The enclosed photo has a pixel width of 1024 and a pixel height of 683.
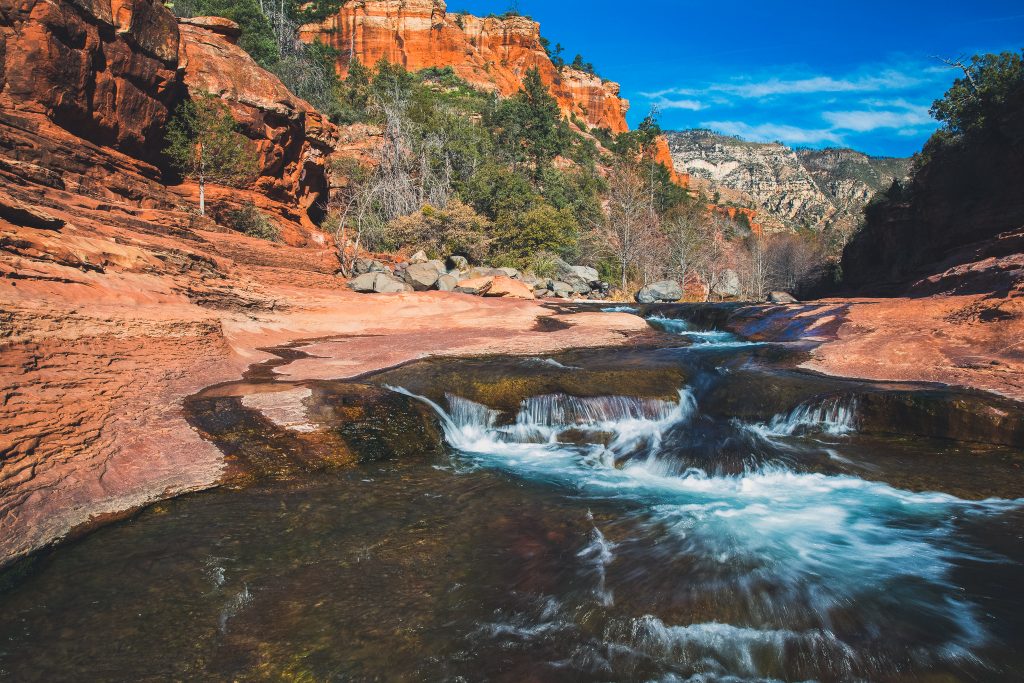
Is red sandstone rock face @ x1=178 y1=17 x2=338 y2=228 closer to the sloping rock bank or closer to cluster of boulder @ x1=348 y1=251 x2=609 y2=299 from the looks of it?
cluster of boulder @ x1=348 y1=251 x2=609 y2=299

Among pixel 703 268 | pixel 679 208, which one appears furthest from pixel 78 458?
pixel 679 208

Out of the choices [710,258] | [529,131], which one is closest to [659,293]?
[710,258]

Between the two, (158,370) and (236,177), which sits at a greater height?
(236,177)

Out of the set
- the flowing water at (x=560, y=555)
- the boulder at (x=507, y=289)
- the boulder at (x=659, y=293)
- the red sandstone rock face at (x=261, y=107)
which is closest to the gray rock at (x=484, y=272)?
the boulder at (x=507, y=289)

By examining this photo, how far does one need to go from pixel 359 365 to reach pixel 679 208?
199ft

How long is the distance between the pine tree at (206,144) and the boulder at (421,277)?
8060mm

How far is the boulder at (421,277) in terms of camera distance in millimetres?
21031

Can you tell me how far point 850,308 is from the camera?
12.6m

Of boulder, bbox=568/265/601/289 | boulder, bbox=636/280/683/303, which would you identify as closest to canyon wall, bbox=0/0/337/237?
boulder, bbox=568/265/601/289

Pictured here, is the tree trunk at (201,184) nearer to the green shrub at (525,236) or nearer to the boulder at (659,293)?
the green shrub at (525,236)

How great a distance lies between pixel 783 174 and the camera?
135000mm

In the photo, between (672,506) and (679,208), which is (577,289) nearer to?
(672,506)

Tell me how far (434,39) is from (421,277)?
7336cm

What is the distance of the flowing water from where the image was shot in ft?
10.3
